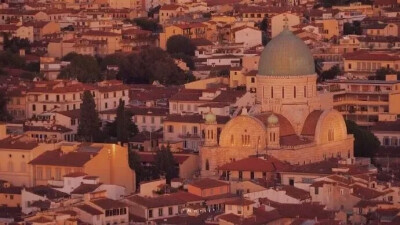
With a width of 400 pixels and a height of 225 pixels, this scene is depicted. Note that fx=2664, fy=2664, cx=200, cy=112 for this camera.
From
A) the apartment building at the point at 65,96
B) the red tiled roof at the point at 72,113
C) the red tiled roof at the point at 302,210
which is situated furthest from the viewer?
the apartment building at the point at 65,96

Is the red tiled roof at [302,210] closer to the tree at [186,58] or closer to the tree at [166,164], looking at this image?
the tree at [166,164]

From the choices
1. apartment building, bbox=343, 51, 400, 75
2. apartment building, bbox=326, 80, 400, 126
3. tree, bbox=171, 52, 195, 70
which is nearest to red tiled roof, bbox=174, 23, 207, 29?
tree, bbox=171, 52, 195, 70

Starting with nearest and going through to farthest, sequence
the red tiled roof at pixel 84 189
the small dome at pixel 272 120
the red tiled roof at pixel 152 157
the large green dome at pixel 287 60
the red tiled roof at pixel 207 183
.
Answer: the red tiled roof at pixel 84 189 → the red tiled roof at pixel 207 183 → the small dome at pixel 272 120 → the red tiled roof at pixel 152 157 → the large green dome at pixel 287 60

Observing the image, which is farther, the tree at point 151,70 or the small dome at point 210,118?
the tree at point 151,70

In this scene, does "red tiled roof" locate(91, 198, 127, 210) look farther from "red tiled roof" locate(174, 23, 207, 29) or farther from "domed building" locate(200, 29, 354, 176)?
"red tiled roof" locate(174, 23, 207, 29)

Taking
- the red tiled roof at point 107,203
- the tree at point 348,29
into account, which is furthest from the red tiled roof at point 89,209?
the tree at point 348,29
